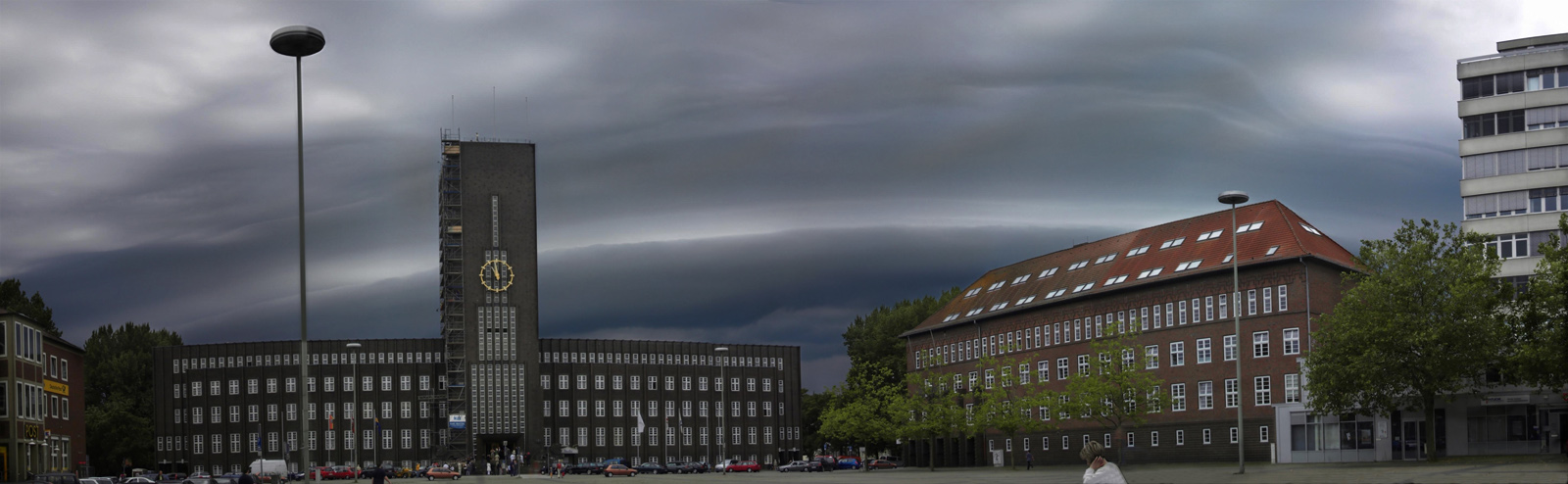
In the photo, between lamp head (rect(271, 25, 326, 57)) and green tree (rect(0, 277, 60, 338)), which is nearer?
lamp head (rect(271, 25, 326, 57))

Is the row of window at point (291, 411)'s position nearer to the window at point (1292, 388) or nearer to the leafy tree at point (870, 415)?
the leafy tree at point (870, 415)

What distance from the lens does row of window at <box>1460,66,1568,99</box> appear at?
8231cm

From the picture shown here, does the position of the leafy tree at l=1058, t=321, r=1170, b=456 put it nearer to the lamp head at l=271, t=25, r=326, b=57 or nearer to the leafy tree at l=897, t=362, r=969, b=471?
the leafy tree at l=897, t=362, r=969, b=471

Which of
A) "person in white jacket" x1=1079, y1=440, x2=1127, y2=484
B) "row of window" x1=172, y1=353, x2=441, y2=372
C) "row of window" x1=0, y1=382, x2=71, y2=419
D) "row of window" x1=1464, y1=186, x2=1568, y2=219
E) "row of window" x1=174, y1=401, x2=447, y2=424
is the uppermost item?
"row of window" x1=1464, y1=186, x2=1568, y2=219

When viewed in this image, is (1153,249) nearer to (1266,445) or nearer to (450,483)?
(1266,445)

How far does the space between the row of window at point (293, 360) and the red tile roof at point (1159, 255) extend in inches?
2296

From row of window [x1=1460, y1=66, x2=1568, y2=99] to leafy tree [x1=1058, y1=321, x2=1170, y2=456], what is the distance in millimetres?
25399

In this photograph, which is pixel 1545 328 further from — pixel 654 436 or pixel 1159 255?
pixel 654 436

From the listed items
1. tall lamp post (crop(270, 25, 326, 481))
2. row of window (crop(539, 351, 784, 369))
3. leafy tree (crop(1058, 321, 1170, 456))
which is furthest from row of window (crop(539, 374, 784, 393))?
tall lamp post (crop(270, 25, 326, 481))

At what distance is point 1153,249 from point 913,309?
49512 millimetres

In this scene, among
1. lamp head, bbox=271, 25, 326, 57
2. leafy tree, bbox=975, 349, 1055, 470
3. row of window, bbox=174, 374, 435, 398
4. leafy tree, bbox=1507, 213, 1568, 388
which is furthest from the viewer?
row of window, bbox=174, 374, 435, 398

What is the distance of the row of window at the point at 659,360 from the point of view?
6211 inches

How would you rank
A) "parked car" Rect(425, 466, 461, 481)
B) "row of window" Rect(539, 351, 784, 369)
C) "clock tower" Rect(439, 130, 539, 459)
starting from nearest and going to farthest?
1. "parked car" Rect(425, 466, 461, 481)
2. "clock tower" Rect(439, 130, 539, 459)
3. "row of window" Rect(539, 351, 784, 369)

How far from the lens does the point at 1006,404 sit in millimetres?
98938
